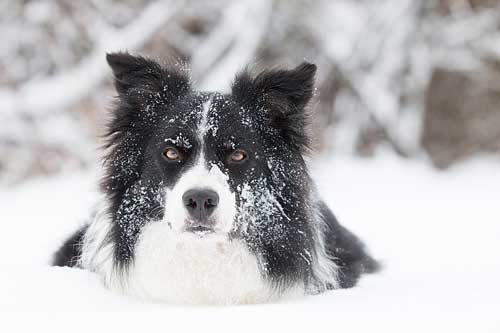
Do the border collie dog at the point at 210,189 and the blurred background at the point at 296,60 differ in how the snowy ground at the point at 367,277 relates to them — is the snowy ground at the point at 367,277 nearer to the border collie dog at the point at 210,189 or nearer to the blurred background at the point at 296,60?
the border collie dog at the point at 210,189

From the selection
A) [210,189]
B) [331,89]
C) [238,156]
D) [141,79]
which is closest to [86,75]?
[331,89]

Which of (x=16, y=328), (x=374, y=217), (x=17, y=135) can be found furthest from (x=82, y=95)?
(x=16, y=328)

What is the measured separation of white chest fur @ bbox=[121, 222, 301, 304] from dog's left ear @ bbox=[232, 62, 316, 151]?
832 millimetres

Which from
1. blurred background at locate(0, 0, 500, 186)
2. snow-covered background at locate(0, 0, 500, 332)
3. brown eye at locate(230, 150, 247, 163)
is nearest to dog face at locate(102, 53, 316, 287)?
brown eye at locate(230, 150, 247, 163)

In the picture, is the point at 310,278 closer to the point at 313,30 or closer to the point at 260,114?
the point at 260,114

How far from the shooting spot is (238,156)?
4.20 metres

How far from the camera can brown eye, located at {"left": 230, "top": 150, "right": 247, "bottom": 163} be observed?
418 cm

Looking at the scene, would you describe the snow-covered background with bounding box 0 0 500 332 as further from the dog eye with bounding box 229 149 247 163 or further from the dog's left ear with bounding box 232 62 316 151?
the dog eye with bounding box 229 149 247 163

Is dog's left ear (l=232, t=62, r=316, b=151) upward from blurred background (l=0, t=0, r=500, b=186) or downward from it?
downward

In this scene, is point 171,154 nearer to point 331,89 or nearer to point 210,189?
point 210,189

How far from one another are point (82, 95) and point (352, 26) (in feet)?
17.4

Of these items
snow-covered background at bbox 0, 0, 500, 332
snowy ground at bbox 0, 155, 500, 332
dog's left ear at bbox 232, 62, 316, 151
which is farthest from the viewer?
snow-covered background at bbox 0, 0, 500, 332

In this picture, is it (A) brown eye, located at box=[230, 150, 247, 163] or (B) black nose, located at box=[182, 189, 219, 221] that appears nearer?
(B) black nose, located at box=[182, 189, 219, 221]

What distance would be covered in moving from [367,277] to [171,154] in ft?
6.30
